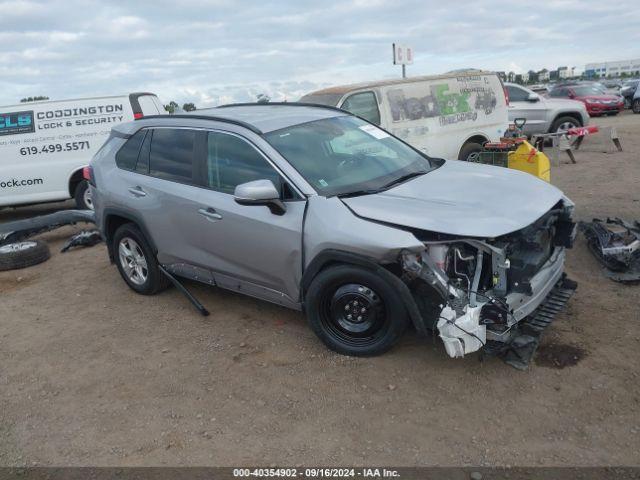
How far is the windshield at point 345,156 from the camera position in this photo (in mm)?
3988

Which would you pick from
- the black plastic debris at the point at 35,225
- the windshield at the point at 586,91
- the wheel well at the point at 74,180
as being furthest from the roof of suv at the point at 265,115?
the windshield at the point at 586,91

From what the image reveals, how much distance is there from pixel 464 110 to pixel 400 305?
7579 millimetres

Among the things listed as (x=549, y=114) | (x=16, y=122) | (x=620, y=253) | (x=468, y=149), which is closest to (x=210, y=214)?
(x=620, y=253)

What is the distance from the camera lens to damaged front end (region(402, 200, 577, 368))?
127 inches

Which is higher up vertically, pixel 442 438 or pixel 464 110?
pixel 464 110

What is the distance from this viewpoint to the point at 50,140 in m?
8.77

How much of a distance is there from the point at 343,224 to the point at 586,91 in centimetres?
2268

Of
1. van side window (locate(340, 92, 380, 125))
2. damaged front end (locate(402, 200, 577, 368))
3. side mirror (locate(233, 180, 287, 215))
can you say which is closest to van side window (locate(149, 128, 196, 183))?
side mirror (locate(233, 180, 287, 215))

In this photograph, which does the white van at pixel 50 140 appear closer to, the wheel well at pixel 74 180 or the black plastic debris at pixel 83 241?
the wheel well at pixel 74 180

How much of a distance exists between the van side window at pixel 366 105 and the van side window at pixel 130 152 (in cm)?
455

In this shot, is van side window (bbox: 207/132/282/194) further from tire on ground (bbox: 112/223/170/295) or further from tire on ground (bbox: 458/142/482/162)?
tire on ground (bbox: 458/142/482/162)

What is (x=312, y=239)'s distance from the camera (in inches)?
146

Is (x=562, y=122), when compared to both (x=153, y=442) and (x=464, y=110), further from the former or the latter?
(x=153, y=442)

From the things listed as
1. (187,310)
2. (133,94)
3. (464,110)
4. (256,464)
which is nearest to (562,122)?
(464,110)
